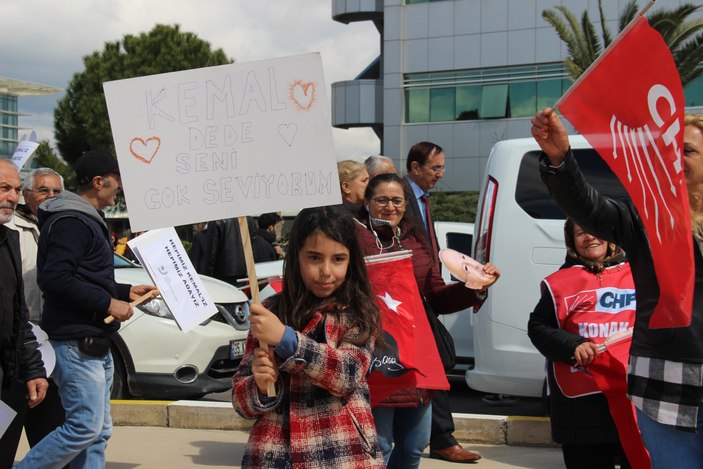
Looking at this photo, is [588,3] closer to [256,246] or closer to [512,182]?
[256,246]

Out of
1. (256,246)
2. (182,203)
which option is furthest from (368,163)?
(256,246)

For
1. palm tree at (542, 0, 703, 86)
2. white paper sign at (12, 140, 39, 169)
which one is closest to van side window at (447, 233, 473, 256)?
white paper sign at (12, 140, 39, 169)

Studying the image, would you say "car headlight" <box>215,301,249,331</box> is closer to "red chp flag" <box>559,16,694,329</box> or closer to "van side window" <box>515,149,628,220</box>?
"van side window" <box>515,149,628,220</box>

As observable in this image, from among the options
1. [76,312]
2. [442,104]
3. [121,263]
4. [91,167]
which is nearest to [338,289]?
[76,312]

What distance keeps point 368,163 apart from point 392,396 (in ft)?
6.97

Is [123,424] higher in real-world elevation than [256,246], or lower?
lower

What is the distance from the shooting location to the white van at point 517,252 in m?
6.65

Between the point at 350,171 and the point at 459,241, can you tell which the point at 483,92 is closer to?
the point at 459,241

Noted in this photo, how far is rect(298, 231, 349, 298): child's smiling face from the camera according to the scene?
3266 mm

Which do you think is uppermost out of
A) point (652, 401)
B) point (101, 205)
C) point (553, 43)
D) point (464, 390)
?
point (553, 43)

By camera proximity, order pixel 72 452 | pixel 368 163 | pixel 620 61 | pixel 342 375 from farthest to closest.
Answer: pixel 368 163 → pixel 72 452 → pixel 342 375 → pixel 620 61

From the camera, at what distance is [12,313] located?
412cm

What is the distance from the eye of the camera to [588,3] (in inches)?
1415

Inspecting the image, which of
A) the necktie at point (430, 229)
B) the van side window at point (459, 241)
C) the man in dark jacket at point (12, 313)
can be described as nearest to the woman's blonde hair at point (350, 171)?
the necktie at point (430, 229)
